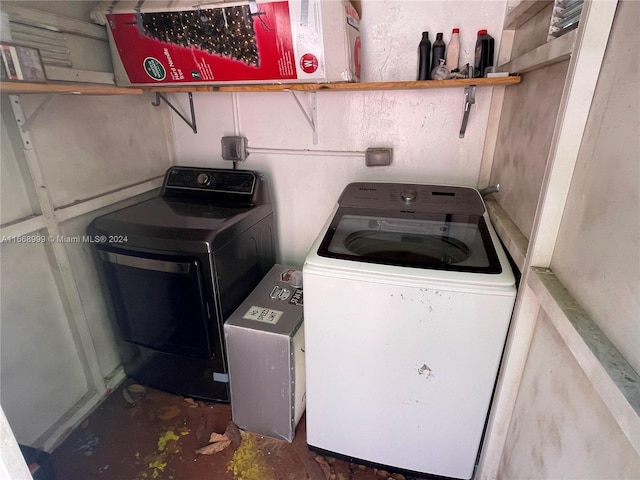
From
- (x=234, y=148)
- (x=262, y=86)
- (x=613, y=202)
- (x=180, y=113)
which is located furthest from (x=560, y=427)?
(x=180, y=113)

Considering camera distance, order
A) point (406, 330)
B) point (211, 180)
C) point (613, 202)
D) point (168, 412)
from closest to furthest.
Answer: point (613, 202) < point (406, 330) < point (168, 412) < point (211, 180)

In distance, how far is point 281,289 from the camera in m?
1.79

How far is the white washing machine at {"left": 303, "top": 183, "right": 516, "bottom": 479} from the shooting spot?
1.12 metres

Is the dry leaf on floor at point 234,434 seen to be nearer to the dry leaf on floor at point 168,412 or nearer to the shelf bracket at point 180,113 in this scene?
the dry leaf on floor at point 168,412

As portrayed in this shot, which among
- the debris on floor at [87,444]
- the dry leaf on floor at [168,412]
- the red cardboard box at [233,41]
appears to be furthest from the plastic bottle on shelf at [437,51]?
the debris on floor at [87,444]

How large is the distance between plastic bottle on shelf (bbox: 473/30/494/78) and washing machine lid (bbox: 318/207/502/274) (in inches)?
27.3

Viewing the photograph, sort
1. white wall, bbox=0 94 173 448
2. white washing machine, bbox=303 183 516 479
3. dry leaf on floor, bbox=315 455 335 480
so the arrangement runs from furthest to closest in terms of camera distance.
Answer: dry leaf on floor, bbox=315 455 335 480, white wall, bbox=0 94 173 448, white washing machine, bbox=303 183 516 479

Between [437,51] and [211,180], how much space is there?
1291 mm

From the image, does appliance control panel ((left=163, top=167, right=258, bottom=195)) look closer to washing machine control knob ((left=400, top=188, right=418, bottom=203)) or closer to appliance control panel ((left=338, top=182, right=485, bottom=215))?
appliance control panel ((left=338, top=182, right=485, bottom=215))

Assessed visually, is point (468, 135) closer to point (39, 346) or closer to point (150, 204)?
point (150, 204)

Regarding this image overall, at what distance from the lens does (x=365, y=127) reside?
1.90 m

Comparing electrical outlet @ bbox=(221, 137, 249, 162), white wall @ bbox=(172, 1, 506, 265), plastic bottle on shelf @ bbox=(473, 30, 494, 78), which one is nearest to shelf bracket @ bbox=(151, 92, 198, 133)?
white wall @ bbox=(172, 1, 506, 265)

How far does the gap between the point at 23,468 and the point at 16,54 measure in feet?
4.06

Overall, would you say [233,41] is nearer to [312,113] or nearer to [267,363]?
[312,113]
